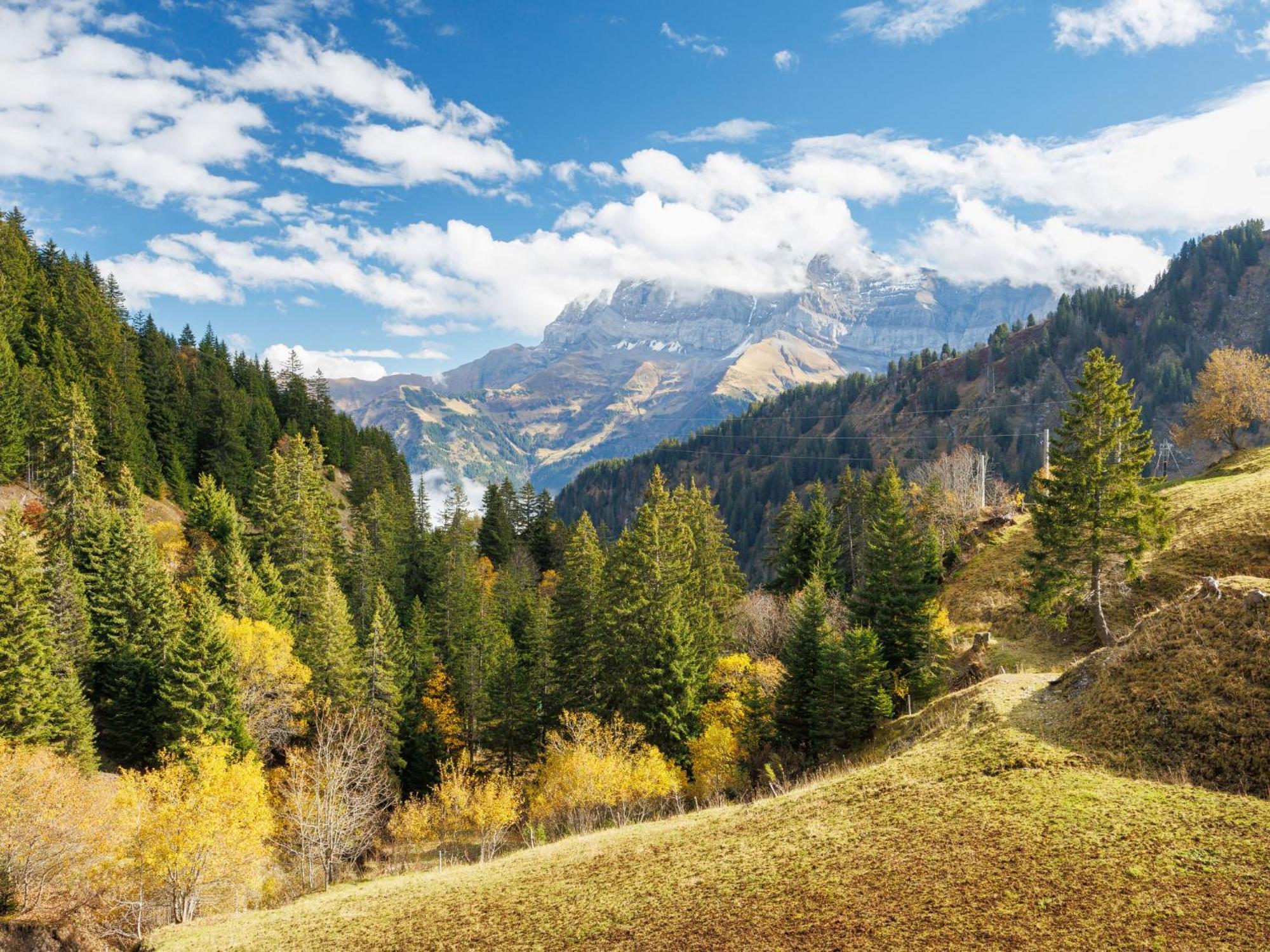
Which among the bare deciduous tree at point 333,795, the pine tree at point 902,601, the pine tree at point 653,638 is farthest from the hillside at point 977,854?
the pine tree at point 653,638

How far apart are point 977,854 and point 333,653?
50535mm

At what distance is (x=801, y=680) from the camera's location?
137 feet

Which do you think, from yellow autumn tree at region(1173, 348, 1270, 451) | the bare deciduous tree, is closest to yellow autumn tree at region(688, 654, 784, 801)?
the bare deciduous tree

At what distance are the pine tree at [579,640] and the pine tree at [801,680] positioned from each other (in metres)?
14.0

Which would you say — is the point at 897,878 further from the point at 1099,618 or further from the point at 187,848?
the point at 187,848

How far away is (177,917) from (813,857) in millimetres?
28605

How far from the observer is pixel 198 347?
12750cm

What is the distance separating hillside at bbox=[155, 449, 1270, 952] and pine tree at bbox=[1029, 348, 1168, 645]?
14.4 meters

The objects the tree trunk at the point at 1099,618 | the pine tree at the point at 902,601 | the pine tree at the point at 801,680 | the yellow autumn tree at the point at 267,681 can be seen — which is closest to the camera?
the tree trunk at the point at 1099,618

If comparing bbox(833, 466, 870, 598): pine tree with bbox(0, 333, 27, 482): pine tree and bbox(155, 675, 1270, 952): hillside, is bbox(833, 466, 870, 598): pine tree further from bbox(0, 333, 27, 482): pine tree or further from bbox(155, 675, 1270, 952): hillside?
bbox(0, 333, 27, 482): pine tree

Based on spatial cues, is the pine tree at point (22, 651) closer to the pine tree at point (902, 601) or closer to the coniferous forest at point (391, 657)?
the coniferous forest at point (391, 657)

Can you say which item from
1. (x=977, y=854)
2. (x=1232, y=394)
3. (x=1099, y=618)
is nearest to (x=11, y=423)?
(x=977, y=854)

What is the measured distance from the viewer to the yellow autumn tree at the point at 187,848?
96.5 feet

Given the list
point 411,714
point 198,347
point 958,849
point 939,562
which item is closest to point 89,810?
point 411,714
